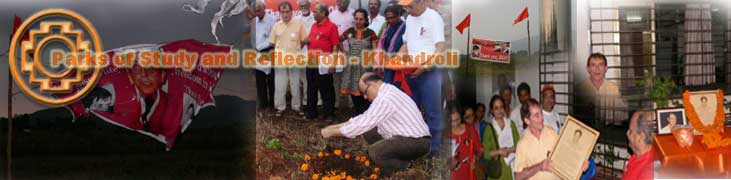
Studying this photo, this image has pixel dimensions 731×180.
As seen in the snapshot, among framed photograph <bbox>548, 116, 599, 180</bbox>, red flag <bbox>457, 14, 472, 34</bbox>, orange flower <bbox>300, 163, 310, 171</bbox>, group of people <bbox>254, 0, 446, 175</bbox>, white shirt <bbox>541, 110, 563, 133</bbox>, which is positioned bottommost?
orange flower <bbox>300, 163, 310, 171</bbox>

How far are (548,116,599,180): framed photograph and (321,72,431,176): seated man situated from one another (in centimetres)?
94

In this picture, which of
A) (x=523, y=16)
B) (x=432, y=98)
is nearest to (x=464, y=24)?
(x=523, y=16)

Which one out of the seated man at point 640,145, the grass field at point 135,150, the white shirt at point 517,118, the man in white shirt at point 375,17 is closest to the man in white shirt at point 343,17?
the man in white shirt at point 375,17

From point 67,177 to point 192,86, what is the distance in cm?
106

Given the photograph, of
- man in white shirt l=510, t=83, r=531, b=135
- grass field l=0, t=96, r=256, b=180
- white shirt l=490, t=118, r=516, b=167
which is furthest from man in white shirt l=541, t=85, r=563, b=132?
grass field l=0, t=96, r=256, b=180

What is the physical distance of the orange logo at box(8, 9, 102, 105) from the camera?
4.67 metres

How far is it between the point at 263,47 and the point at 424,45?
3.74 ft

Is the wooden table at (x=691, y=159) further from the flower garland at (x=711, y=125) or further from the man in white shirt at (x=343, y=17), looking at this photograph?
the man in white shirt at (x=343, y=17)

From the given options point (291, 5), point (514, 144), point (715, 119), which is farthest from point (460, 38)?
point (715, 119)

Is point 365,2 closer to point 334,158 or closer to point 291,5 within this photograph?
point 291,5

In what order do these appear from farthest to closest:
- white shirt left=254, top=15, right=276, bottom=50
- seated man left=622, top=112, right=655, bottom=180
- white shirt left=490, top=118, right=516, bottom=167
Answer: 1. white shirt left=490, top=118, right=516, bottom=167
2. white shirt left=254, top=15, right=276, bottom=50
3. seated man left=622, top=112, right=655, bottom=180

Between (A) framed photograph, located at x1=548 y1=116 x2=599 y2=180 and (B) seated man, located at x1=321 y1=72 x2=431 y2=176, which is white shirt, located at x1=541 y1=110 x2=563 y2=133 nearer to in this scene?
(A) framed photograph, located at x1=548 y1=116 x2=599 y2=180

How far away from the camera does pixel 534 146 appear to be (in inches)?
190

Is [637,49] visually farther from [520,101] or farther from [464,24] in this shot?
[464,24]
